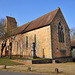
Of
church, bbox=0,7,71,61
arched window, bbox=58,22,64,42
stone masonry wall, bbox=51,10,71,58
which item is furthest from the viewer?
arched window, bbox=58,22,64,42

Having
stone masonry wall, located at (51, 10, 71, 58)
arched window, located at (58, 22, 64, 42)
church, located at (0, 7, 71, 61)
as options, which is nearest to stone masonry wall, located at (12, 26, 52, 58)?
church, located at (0, 7, 71, 61)

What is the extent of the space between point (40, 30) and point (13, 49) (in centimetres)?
1407

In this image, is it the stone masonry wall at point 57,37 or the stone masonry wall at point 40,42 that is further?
the stone masonry wall at point 57,37

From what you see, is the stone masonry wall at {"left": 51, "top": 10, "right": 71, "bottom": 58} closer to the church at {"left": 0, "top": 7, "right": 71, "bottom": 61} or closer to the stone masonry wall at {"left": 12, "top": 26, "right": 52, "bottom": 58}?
the church at {"left": 0, "top": 7, "right": 71, "bottom": 61}

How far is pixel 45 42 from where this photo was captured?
77.4ft

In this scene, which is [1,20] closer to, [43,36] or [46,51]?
[43,36]

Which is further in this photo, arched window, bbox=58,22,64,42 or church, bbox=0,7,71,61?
arched window, bbox=58,22,64,42

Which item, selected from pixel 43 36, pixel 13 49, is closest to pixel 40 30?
pixel 43 36

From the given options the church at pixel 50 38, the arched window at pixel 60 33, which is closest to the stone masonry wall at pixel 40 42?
the church at pixel 50 38

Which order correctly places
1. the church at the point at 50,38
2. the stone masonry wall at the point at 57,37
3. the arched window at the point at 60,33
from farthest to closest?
1. the arched window at the point at 60,33
2. the stone masonry wall at the point at 57,37
3. the church at the point at 50,38

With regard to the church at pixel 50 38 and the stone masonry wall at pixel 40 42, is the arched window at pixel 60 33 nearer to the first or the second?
the church at pixel 50 38

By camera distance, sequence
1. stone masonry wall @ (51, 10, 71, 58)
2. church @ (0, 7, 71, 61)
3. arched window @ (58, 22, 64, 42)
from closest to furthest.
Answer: church @ (0, 7, 71, 61)
stone masonry wall @ (51, 10, 71, 58)
arched window @ (58, 22, 64, 42)

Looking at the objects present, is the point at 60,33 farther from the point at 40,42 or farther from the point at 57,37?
the point at 40,42

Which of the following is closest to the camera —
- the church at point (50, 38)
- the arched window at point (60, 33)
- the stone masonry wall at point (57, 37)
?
the church at point (50, 38)
